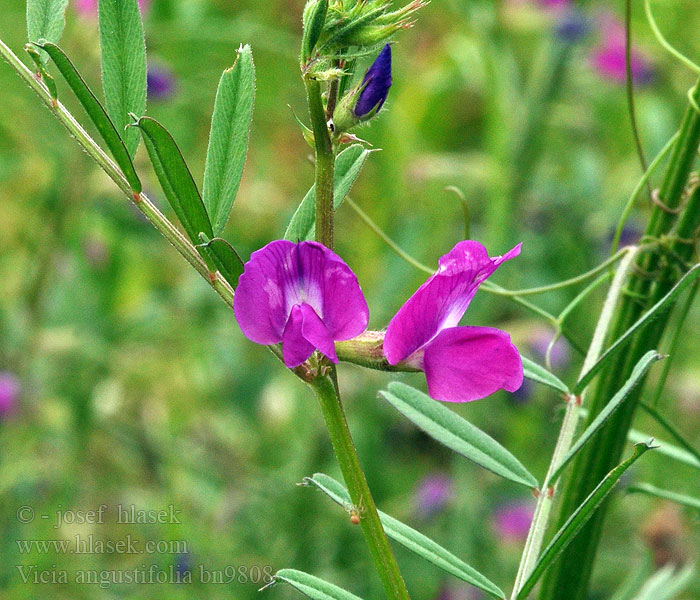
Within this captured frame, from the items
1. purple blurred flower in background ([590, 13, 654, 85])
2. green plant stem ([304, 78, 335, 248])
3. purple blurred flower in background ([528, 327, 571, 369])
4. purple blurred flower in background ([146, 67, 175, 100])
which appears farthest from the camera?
purple blurred flower in background ([590, 13, 654, 85])

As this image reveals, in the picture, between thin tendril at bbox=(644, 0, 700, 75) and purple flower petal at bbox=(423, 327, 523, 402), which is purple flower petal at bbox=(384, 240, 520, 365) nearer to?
purple flower petal at bbox=(423, 327, 523, 402)

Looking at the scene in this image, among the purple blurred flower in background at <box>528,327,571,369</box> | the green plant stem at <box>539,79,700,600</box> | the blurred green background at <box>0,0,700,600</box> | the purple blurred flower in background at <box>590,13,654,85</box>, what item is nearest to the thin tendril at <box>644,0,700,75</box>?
the green plant stem at <box>539,79,700,600</box>

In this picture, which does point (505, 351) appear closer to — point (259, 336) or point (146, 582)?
point (259, 336)

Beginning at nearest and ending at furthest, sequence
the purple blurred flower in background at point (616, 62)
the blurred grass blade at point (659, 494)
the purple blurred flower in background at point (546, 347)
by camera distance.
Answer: the blurred grass blade at point (659, 494) → the purple blurred flower in background at point (546, 347) → the purple blurred flower in background at point (616, 62)

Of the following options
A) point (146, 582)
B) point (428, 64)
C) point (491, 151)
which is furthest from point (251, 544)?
point (428, 64)

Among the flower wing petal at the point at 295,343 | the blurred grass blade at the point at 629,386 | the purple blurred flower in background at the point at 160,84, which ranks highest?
the purple blurred flower in background at the point at 160,84

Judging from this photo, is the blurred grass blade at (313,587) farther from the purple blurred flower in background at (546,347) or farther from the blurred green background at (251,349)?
the purple blurred flower in background at (546,347)

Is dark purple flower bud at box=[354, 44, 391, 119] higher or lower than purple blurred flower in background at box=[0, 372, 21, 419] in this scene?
higher

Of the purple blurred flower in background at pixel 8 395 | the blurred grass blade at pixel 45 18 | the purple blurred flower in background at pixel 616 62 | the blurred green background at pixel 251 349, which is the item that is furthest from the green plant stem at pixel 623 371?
the purple blurred flower in background at pixel 616 62
